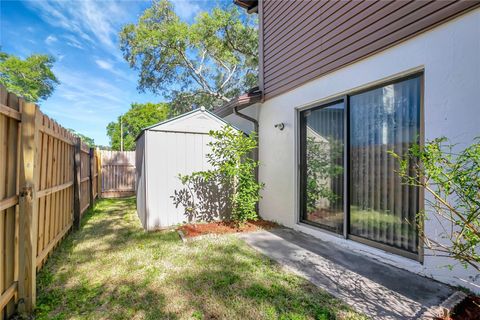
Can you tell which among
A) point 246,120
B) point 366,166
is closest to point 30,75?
point 246,120

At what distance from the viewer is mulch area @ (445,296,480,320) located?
1.89m

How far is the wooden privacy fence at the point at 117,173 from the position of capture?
30.9 ft

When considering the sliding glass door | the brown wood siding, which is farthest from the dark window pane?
the brown wood siding

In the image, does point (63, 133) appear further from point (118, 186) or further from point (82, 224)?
point (118, 186)

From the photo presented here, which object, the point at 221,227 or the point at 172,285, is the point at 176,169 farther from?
the point at 172,285

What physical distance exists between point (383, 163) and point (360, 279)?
152 cm

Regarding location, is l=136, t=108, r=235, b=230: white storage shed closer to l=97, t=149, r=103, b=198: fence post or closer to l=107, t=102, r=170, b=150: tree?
l=97, t=149, r=103, b=198: fence post

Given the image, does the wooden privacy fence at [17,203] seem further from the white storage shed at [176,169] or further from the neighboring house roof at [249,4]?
the neighboring house roof at [249,4]

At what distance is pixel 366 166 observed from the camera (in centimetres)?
340

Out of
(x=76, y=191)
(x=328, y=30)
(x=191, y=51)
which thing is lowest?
(x=76, y=191)

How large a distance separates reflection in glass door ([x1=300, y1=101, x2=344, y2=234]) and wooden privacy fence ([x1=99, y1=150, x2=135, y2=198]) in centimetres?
786

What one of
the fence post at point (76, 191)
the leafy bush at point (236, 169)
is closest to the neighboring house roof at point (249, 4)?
the leafy bush at point (236, 169)

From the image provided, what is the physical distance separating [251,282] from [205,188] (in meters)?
2.76

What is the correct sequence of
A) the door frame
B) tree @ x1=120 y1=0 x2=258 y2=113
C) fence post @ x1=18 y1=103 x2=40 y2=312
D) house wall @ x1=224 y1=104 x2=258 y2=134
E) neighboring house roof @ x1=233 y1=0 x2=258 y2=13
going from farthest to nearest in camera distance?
tree @ x1=120 y1=0 x2=258 y2=113
neighboring house roof @ x1=233 y1=0 x2=258 y2=13
house wall @ x1=224 y1=104 x2=258 y2=134
the door frame
fence post @ x1=18 y1=103 x2=40 y2=312
